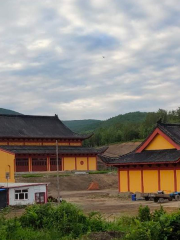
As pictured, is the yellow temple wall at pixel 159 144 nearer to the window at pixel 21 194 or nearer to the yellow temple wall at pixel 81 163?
the window at pixel 21 194

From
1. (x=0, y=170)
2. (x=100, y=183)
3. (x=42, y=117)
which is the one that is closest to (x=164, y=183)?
(x=100, y=183)

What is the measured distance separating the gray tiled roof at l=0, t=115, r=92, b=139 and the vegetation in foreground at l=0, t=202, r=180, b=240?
46.8m

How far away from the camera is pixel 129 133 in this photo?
121000 millimetres

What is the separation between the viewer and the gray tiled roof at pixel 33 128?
64500mm

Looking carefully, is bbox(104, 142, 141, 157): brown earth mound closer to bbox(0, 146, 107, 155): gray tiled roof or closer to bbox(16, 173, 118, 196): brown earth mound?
bbox(0, 146, 107, 155): gray tiled roof

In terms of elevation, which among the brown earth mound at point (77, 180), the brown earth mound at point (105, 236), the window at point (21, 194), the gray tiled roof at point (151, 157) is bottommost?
the brown earth mound at point (77, 180)

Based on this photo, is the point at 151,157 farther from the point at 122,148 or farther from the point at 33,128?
the point at 122,148

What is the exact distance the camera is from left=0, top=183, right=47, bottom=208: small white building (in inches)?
1187

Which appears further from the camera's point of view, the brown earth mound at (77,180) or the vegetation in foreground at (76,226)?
the brown earth mound at (77,180)

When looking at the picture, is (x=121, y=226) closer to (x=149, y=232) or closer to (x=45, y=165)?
(x=149, y=232)

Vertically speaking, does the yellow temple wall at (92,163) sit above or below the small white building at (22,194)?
above

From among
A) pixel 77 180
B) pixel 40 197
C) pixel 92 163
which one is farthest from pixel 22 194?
pixel 92 163

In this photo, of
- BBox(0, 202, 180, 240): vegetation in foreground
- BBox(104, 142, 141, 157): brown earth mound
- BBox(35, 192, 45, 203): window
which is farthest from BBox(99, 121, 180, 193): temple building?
BBox(104, 142, 141, 157): brown earth mound

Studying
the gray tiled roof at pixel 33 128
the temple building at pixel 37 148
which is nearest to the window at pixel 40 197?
the temple building at pixel 37 148
